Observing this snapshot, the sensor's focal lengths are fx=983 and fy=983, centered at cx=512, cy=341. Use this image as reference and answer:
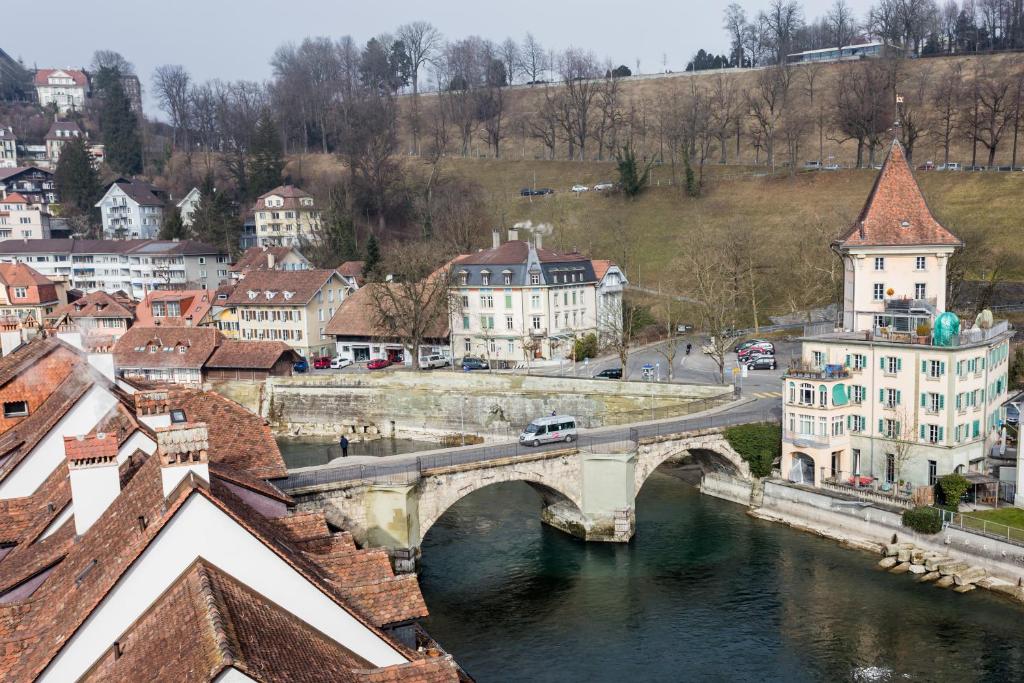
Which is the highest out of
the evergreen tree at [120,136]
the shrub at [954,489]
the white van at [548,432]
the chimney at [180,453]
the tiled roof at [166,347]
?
the evergreen tree at [120,136]

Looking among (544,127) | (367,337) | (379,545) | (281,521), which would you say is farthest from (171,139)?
(281,521)

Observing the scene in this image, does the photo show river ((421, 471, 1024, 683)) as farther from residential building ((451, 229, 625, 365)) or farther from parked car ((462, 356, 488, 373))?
residential building ((451, 229, 625, 365))

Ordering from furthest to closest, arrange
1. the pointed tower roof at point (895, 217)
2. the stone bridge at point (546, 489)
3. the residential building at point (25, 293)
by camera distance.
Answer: the residential building at point (25, 293) → the pointed tower roof at point (895, 217) → the stone bridge at point (546, 489)

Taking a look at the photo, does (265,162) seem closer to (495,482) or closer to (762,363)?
(762,363)

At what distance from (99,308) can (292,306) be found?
20.9 meters

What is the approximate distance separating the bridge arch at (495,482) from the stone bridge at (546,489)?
0.14 feet

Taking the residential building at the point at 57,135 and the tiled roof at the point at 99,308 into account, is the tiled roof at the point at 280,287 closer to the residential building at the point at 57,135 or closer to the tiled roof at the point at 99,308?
the tiled roof at the point at 99,308

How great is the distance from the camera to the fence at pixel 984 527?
126 ft

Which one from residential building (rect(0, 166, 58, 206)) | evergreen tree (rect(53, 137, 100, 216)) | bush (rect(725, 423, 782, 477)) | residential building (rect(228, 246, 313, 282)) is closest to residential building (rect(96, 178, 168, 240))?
evergreen tree (rect(53, 137, 100, 216))

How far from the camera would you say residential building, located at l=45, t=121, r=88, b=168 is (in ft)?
566

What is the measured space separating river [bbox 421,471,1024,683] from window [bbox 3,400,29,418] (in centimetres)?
1564

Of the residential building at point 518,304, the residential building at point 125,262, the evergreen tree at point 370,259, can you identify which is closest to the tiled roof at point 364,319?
the residential building at point 518,304

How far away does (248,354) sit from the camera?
75000 mm

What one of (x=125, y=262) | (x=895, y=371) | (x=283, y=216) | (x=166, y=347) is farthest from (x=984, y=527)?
(x=125, y=262)
